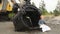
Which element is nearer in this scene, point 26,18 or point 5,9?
point 26,18

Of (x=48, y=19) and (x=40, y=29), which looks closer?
(x=40, y=29)

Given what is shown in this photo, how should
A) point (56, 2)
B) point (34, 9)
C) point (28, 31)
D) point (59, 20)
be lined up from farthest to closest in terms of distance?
point (56, 2)
point (59, 20)
point (34, 9)
point (28, 31)

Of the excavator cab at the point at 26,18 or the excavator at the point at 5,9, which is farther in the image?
the excavator at the point at 5,9

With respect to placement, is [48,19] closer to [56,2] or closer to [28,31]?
[56,2]

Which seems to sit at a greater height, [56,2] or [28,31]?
[56,2]

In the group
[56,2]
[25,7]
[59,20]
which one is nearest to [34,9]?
[25,7]

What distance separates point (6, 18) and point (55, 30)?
399 centimetres

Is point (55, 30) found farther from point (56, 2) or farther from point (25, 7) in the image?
point (56, 2)

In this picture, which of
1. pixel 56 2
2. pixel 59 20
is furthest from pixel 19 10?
pixel 56 2

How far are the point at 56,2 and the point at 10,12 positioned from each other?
106 inches

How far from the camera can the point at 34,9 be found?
8.85 meters

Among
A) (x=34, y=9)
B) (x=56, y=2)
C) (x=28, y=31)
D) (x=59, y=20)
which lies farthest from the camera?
(x=56, y=2)

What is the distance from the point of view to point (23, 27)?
8.37m

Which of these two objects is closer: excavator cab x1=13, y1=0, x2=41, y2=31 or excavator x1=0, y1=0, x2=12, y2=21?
excavator cab x1=13, y1=0, x2=41, y2=31
